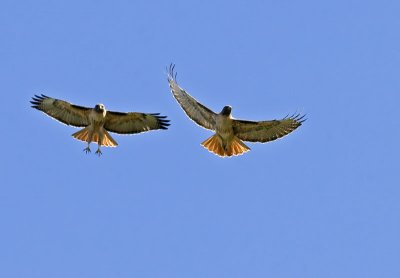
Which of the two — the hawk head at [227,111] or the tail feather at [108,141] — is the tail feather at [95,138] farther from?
the hawk head at [227,111]

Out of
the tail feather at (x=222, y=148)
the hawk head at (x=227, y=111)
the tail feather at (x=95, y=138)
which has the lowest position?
the tail feather at (x=222, y=148)

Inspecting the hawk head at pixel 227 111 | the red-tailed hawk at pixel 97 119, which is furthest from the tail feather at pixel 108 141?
the hawk head at pixel 227 111

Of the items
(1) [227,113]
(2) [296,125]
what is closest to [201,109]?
(1) [227,113]

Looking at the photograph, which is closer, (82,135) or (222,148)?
(222,148)

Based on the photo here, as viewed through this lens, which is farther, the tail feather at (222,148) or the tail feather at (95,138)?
the tail feather at (95,138)

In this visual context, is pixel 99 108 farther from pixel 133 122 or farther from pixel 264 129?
pixel 264 129

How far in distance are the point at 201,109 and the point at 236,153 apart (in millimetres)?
1611

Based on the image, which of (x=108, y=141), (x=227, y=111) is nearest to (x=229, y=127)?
(x=227, y=111)

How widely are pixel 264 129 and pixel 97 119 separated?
4.45 metres

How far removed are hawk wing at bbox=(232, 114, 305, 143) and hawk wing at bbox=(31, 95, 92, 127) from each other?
4.13 meters

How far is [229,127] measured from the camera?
27391 mm

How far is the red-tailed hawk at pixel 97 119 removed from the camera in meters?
27.4

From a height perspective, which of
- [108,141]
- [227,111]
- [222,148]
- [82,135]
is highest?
[227,111]

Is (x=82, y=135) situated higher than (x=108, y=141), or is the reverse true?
(x=82, y=135)
